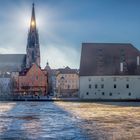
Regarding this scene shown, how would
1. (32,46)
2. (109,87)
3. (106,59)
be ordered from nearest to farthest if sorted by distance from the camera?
(109,87)
(106,59)
(32,46)

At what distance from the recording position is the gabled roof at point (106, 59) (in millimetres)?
103000

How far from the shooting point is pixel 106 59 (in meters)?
104

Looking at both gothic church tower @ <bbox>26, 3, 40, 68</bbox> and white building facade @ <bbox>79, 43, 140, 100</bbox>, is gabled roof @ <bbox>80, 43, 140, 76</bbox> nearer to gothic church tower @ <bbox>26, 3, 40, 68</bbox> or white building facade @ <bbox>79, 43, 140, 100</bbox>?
white building facade @ <bbox>79, 43, 140, 100</bbox>

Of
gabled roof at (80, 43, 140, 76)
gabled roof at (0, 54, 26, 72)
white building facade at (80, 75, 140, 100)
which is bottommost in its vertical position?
white building facade at (80, 75, 140, 100)

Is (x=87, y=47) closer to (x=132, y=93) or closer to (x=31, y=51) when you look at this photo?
(x=132, y=93)

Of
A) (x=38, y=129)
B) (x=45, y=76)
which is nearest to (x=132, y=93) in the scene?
(x=45, y=76)

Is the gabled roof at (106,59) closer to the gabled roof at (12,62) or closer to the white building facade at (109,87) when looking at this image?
the white building facade at (109,87)

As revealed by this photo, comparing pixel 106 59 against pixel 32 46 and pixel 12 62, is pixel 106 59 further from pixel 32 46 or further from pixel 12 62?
pixel 12 62

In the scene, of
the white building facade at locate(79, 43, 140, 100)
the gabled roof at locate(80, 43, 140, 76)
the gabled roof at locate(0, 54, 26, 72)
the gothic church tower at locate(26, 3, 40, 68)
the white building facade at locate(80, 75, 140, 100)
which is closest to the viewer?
the white building facade at locate(80, 75, 140, 100)

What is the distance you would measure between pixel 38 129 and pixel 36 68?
4226 inches

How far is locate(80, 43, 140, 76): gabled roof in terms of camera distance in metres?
103

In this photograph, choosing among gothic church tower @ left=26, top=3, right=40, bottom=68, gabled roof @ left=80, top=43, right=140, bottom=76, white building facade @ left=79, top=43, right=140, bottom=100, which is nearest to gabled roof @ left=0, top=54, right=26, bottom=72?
gothic church tower @ left=26, top=3, right=40, bottom=68

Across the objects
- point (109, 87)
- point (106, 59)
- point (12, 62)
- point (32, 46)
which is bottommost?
point (109, 87)

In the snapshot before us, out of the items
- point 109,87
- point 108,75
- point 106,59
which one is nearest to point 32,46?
point 106,59
